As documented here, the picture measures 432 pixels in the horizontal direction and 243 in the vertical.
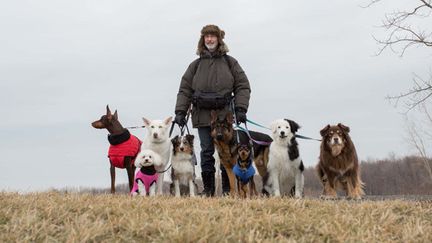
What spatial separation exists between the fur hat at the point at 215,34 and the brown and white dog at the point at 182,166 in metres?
1.91

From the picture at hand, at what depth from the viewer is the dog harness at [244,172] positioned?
9.15 m

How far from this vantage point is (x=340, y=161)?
9750mm

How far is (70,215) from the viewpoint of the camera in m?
5.33

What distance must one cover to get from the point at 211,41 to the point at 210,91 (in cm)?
104

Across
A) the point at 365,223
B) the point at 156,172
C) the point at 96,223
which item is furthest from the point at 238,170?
the point at 96,223

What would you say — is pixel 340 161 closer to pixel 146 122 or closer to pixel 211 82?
pixel 211 82

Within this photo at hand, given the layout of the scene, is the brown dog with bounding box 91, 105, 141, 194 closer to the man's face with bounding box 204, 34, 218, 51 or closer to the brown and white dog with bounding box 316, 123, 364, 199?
the man's face with bounding box 204, 34, 218, 51

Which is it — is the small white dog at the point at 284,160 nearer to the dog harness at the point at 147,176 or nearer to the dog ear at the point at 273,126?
the dog ear at the point at 273,126

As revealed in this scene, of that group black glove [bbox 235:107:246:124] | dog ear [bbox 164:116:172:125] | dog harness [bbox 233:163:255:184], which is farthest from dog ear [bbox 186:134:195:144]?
dog harness [bbox 233:163:255:184]

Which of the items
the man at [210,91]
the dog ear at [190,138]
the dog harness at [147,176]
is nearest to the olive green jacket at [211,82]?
the man at [210,91]

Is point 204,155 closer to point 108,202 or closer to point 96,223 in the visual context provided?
point 108,202

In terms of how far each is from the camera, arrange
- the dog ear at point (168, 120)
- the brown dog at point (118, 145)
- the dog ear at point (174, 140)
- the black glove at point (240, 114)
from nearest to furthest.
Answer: the black glove at point (240, 114) < the dog ear at point (168, 120) < the dog ear at point (174, 140) < the brown dog at point (118, 145)

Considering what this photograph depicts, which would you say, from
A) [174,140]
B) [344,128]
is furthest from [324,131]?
[174,140]

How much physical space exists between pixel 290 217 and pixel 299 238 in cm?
62
